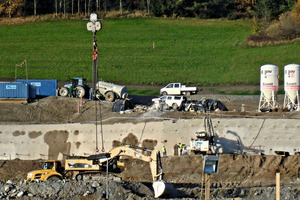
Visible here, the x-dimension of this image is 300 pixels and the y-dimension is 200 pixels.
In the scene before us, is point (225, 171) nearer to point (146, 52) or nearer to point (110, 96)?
point (110, 96)

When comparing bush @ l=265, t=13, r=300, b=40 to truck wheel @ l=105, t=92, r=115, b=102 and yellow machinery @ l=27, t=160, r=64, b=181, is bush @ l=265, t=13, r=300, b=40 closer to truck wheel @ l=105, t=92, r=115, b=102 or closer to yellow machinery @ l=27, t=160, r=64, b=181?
truck wheel @ l=105, t=92, r=115, b=102

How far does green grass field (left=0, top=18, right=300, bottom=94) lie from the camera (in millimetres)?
84312

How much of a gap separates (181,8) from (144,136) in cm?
5374

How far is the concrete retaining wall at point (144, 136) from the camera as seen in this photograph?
55250mm

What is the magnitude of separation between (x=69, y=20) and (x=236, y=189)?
63593 millimetres

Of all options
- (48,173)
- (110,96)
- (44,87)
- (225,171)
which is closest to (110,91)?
(110,96)

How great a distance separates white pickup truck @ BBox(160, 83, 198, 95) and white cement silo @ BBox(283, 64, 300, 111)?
11.9 metres

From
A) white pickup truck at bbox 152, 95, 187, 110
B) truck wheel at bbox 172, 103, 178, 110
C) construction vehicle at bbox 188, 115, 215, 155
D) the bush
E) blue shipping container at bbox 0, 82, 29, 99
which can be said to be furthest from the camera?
the bush

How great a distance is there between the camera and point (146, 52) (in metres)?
93.6

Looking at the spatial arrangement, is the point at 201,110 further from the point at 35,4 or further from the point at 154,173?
the point at 35,4

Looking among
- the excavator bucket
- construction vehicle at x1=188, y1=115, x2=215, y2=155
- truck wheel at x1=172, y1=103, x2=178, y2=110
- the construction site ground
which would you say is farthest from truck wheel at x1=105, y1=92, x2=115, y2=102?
the excavator bucket

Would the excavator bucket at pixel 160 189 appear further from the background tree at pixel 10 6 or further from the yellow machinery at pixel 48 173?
the background tree at pixel 10 6

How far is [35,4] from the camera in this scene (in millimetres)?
109250

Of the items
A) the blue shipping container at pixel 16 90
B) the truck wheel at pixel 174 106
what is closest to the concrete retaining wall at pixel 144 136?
the truck wheel at pixel 174 106
